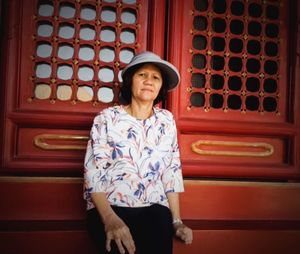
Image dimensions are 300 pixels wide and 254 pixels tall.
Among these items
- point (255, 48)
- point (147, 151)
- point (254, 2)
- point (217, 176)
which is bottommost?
point (217, 176)

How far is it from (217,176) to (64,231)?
0.98m

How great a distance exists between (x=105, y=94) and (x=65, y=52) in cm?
34

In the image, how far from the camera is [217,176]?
6.23 ft

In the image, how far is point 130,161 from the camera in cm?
143

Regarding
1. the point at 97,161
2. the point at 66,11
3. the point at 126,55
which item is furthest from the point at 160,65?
the point at 66,11

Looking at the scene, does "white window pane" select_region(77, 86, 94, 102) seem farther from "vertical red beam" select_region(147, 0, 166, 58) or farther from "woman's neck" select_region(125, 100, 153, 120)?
"vertical red beam" select_region(147, 0, 166, 58)

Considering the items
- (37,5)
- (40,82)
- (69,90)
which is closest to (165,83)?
(69,90)

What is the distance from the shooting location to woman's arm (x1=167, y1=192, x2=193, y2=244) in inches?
54.4

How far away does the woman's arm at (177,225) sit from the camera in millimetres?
1383

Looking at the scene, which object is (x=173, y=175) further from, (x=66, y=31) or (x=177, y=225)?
(x=66, y=31)

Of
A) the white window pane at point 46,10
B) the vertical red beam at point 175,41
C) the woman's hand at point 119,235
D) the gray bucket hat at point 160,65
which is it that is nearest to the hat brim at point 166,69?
the gray bucket hat at point 160,65

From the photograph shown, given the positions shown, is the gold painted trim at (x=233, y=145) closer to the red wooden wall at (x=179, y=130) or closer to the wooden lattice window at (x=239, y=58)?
the red wooden wall at (x=179, y=130)

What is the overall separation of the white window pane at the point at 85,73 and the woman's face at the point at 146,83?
0.37m

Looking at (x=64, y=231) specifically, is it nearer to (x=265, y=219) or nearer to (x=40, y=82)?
(x=40, y=82)
